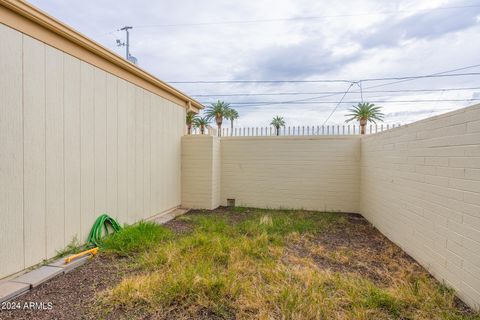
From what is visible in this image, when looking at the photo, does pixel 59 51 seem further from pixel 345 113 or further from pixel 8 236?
pixel 345 113

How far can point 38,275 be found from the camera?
2500mm

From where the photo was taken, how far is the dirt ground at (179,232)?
6.56 ft

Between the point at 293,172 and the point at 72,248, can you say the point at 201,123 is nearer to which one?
the point at 293,172

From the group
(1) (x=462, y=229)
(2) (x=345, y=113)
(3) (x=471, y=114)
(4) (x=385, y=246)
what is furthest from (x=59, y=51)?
(2) (x=345, y=113)

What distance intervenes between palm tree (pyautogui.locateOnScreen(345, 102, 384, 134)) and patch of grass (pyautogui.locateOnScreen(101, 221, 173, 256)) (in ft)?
42.6

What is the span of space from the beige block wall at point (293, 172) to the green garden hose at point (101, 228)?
3.13 metres

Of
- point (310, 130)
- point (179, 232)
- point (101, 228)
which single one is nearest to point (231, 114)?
point (310, 130)

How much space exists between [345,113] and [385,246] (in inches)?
469

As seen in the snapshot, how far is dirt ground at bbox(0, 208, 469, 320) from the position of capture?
200cm

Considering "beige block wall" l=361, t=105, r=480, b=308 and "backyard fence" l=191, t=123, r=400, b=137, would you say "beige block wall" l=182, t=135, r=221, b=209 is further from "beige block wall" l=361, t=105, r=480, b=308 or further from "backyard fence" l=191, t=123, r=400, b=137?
"beige block wall" l=361, t=105, r=480, b=308

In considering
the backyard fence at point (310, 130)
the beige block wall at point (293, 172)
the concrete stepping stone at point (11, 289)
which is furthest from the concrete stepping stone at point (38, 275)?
the backyard fence at point (310, 130)

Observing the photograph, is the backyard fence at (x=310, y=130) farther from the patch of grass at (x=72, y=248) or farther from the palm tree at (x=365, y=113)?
the palm tree at (x=365, y=113)

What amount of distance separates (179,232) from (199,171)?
7.16ft

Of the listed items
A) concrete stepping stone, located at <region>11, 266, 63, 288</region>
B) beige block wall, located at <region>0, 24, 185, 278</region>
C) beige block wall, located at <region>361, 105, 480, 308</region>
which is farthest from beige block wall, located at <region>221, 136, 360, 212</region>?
concrete stepping stone, located at <region>11, 266, 63, 288</region>
